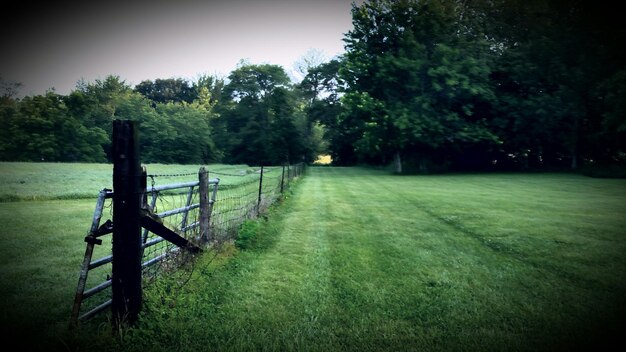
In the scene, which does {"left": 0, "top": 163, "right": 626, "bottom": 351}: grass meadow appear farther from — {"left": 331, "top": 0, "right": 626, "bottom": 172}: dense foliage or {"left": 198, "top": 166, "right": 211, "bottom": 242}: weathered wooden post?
{"left": 331, "top": 0, "right": 626, "bottom": 172}: dense foliage

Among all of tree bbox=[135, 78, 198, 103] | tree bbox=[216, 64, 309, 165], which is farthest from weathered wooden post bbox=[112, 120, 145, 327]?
tree bbox=[135, 78, 198, 103]

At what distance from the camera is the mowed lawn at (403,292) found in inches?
148

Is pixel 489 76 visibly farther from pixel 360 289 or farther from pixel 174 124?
pixel 174 124

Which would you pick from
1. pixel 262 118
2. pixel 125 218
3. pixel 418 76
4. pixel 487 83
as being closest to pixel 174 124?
pixel 262 118

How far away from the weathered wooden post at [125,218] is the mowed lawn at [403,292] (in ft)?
1.18

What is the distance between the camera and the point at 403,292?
197 inches

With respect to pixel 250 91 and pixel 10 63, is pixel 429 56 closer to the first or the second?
pixel 250 91

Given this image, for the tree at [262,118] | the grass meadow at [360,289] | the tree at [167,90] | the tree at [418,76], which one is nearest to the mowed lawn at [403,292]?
the grass meadow at [360,289]

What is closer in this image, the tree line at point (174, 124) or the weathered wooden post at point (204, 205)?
the weathered wooden post at point (204, 205)

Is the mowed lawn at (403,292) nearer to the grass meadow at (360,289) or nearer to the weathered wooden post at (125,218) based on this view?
the grass meadow at (360,289)

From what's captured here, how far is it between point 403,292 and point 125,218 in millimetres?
4027

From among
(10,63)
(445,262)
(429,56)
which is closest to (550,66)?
(429,56)

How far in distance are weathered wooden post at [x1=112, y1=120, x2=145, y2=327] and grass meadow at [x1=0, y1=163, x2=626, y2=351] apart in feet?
1.14

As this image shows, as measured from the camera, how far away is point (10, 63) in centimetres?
5194
